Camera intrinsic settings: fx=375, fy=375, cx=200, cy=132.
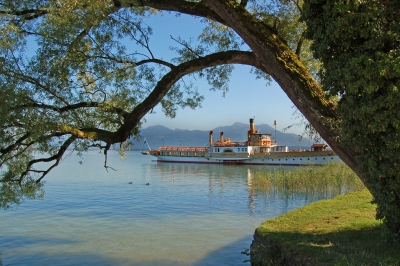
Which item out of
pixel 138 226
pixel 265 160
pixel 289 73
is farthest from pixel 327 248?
pixel 265 160

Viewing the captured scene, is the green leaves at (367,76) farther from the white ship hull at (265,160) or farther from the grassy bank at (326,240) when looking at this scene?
the white ship hull at (265,160)

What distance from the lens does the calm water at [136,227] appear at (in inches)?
380

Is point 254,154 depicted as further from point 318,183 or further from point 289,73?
point 289,73

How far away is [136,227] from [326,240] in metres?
8.02

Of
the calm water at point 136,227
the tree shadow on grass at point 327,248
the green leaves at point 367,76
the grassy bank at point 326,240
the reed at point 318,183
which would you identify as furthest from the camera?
the reed at point 318,183

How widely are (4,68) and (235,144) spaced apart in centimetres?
4965

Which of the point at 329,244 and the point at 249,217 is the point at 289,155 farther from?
the point at 329,244

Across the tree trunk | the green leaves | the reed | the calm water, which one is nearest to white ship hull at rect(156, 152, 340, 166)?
the reed

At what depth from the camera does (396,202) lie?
5.00 metres

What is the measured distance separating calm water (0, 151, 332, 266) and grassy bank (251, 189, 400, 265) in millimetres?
1557

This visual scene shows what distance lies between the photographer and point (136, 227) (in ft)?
43.3

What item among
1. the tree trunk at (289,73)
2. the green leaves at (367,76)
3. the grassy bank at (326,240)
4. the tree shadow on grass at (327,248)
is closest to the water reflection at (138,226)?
the grassy bank at (326,240)

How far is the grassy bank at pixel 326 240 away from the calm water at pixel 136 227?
5.11 ft

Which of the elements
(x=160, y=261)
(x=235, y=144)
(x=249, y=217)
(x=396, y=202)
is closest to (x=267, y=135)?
(x=235, y=144)
